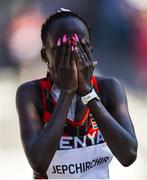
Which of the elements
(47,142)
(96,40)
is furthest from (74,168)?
(96,40)

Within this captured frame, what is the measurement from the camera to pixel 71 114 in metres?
2.78

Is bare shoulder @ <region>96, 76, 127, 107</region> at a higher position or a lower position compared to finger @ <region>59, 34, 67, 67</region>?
lower

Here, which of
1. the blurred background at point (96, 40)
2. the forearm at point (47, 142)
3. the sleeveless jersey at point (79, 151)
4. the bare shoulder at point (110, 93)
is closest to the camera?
the forearm at point (47, 142)

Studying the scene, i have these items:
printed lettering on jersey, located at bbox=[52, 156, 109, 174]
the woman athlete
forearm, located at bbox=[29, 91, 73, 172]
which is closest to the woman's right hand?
the woman athlete

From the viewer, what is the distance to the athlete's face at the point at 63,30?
8.70 ft

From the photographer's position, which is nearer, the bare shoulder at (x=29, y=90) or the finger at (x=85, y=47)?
the finger at (x=85, y=47)

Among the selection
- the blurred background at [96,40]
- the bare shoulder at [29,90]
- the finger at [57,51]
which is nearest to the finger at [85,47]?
the finger at [57,51]

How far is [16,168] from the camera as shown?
570 centimetres

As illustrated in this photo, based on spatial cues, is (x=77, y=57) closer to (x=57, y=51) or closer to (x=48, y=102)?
(x=57, y=51)

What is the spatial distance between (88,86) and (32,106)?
31 centimetres

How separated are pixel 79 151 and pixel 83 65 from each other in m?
0.45

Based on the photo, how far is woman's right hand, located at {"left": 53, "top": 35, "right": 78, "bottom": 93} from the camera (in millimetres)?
2584

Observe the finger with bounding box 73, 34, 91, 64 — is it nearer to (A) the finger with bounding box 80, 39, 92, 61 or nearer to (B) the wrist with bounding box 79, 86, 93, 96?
(A) the finger with bounding box 80, 39, 92, 61

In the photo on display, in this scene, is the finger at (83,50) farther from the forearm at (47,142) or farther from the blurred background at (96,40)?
the blurred background at (96,40)
